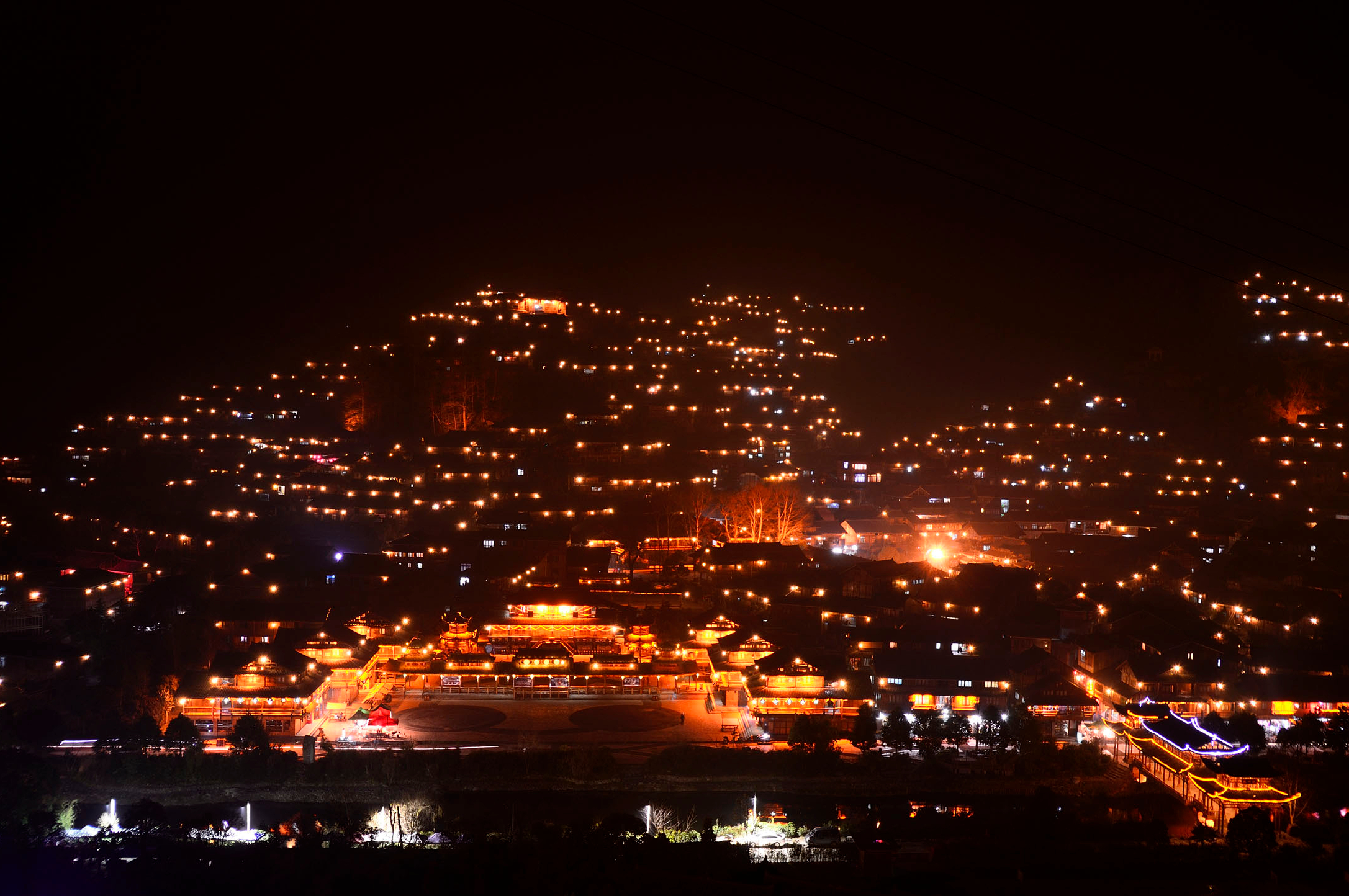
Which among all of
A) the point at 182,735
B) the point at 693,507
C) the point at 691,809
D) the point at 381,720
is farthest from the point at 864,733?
the point at 693,507

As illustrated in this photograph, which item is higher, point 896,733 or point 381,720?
point 381,720

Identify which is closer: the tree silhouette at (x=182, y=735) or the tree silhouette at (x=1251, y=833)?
the tree silhouette at (x=1251, y=833)

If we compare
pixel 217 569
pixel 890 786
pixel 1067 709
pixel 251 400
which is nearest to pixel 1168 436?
pixel 1067 709

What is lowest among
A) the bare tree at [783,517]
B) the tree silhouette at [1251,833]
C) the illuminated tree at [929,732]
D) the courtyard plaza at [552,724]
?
the tree silhouette at [1251,833]

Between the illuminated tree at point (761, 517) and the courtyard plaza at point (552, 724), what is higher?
the illuminated tree at point (761, 517)

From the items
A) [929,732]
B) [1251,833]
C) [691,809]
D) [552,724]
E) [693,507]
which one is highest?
[693,507]

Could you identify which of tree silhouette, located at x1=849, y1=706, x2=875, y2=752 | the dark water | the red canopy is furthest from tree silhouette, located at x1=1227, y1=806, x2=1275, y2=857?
the red canopy

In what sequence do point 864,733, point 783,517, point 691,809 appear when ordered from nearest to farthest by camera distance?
point 691,809 < point 864,733 < point 783,517

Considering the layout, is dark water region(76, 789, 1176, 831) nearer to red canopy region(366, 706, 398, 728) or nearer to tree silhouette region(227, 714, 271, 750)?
tree silhouette region(227, 714, 271, 750)

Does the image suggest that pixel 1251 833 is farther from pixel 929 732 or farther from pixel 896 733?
pixel 896 733

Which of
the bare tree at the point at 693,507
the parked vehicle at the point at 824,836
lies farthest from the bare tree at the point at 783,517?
the parked vehicle at the point at 824,836

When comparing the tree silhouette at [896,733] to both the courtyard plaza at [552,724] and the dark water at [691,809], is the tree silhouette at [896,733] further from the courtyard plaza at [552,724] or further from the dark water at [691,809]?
the courtyard plaza at [552,724]
